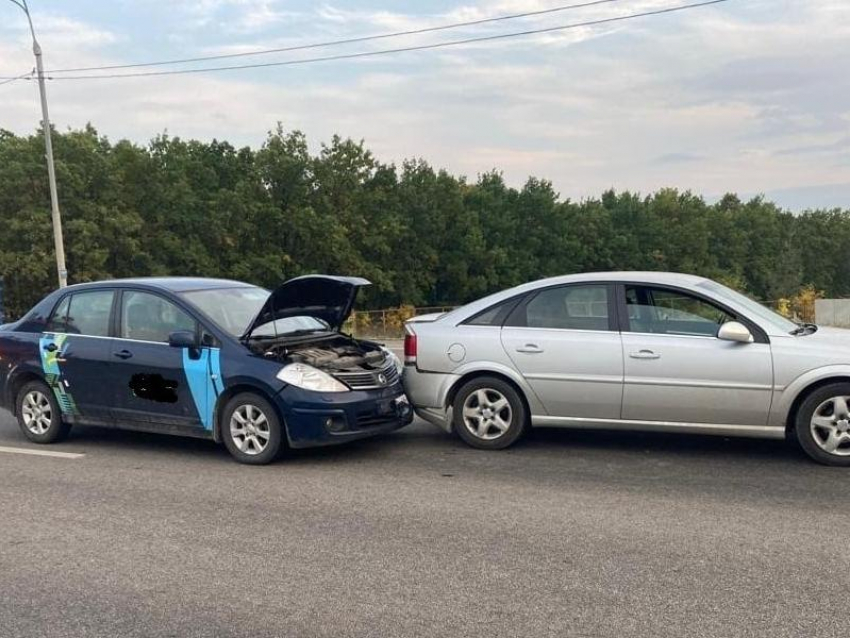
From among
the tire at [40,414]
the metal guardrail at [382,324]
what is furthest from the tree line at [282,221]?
the tire at [40,414]

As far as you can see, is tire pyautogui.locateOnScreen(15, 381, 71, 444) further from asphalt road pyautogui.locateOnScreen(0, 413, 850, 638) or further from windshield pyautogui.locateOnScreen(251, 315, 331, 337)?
windshield pyautogui.locateOnScreen(251, 315, 331, 337)

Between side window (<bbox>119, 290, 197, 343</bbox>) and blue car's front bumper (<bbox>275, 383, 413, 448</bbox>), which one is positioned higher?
side window (<bbox>119, 290, 197, 343</bbox>)

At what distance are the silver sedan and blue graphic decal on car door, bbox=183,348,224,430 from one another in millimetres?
1717

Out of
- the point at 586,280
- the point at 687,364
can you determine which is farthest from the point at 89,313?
the point at 687,364

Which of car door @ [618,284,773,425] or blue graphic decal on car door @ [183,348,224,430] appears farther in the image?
blue graphic decal on car door @ [183,348,224,430]

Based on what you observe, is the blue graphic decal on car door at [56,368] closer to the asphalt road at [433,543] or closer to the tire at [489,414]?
the asphalt road at [433,543]

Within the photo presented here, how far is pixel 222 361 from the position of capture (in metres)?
6.77

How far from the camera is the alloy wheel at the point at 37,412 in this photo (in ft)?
25.3

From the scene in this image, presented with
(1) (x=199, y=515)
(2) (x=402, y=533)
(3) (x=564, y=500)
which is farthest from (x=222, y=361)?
(3) (x=564, y=500)

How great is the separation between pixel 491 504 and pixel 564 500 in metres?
0.51

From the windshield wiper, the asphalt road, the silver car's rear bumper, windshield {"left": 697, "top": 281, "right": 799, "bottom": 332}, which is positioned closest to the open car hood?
the windshield wiper

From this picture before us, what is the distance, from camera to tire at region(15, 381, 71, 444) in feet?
25.2

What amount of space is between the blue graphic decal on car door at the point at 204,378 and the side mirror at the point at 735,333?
4.06m

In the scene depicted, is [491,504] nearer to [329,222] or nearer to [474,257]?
[329,222]
